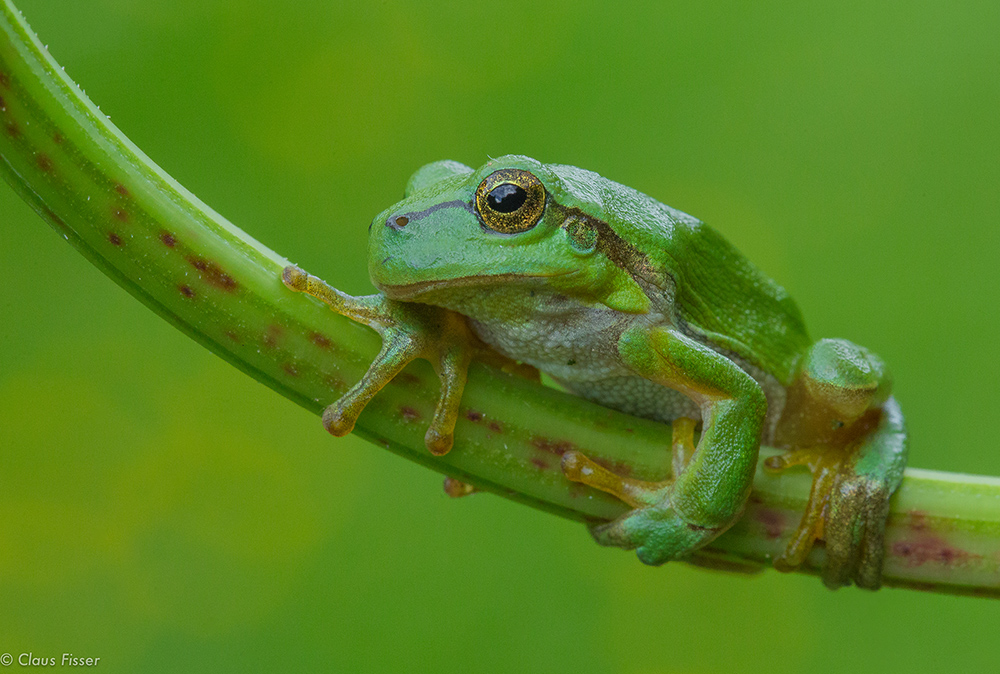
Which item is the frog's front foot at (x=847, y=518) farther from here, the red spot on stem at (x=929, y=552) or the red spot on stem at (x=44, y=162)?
the red spot on stem at (x=44, y=162)

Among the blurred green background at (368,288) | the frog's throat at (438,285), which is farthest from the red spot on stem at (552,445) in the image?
the blurred green background at (368,288)

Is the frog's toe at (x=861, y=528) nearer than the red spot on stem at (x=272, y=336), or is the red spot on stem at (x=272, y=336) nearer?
the red spot on stem at (x=272, y=336)

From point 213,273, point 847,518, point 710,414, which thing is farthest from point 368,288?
point 847,518

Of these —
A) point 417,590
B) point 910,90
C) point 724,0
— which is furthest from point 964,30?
point 417,590

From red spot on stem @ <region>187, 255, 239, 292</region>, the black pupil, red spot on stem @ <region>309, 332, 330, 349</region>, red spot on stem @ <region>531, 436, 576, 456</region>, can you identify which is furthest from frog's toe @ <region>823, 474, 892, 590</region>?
red spot on stem @ <region>187, 255, 239, 292</region>

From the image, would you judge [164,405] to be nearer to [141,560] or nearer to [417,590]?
[141,560]
